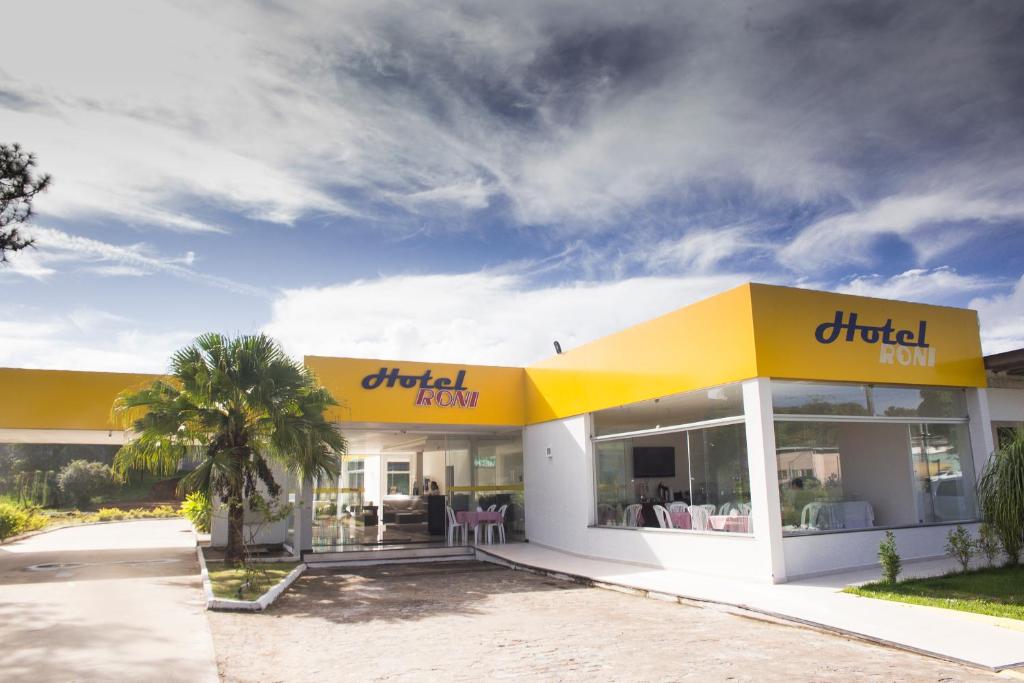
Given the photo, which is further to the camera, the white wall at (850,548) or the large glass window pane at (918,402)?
the large glass window pane at (918,402)

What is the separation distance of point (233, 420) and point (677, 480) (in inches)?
287

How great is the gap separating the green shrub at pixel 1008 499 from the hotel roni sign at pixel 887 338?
1.87 metres

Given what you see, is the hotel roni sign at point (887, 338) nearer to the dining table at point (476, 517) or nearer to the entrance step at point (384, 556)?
the dining table at point (476, 517)

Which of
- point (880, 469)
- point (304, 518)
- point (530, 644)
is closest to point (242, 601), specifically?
point (530, 644)

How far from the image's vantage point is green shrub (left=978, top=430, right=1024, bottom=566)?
947cm

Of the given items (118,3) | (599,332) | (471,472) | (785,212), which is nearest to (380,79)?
(118,3)

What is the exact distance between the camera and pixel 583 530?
13.9 metres

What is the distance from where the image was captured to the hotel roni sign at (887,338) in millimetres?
10578

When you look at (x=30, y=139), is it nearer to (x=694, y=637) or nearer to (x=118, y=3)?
(x=118, y=3)

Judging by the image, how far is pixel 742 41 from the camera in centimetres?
974


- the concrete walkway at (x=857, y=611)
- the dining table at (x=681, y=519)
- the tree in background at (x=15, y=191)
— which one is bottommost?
the concrete walkway at (x=857, y=611)

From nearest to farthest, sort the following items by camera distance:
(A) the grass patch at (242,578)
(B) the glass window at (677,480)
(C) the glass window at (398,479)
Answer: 1. (A) the grass patch at (242,578)
2. (B) the glass window at (677,480)
3. (C) the glass window at (398,479)

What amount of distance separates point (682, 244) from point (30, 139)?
10602mm

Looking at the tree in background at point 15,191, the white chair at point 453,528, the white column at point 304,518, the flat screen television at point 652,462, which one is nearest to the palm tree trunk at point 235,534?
the white column at point 304,518
